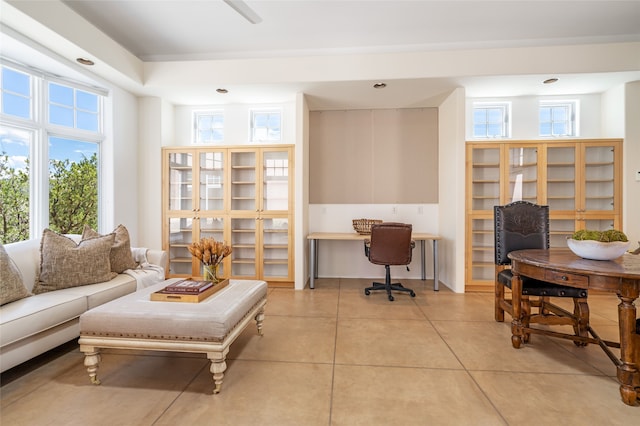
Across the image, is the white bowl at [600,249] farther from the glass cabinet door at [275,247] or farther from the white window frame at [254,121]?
the white window frame at [254,121]

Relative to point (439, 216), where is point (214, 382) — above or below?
below

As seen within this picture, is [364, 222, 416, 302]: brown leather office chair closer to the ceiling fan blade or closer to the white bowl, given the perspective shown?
the white bowl

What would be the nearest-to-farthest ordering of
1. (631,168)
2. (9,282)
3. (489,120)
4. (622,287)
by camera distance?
(622,287) → (9,282) → (631,168) → (489,120)

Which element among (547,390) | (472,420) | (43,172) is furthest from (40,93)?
(547,390)

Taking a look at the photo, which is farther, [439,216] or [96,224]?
[439,216]

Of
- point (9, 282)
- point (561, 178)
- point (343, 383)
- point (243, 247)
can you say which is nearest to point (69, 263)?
point (9, 282)

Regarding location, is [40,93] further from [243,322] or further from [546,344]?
[546,344]

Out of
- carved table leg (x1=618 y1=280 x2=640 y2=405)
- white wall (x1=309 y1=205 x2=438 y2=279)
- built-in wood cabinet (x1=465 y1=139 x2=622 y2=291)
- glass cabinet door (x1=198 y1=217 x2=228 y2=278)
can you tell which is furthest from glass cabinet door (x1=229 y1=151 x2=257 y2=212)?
carved table leg (x1=618 y1=280 x2=640 y2=405)

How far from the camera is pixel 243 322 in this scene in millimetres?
2186

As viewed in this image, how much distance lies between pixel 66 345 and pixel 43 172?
2030 mm

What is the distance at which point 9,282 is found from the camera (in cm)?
217

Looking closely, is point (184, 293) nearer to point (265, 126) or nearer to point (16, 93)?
point (16, 93)

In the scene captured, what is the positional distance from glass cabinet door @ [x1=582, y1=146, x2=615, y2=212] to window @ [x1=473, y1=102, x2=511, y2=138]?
1.13 metres

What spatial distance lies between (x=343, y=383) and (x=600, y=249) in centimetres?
201
